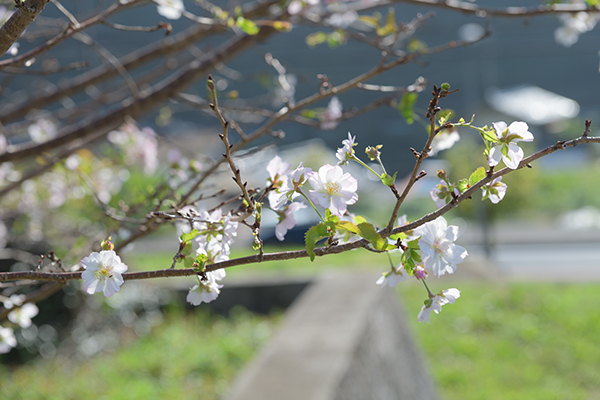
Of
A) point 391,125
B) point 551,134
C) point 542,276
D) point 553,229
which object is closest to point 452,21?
point 391,125

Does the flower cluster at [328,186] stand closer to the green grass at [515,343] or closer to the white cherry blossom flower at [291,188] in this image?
the white cherry blossom flower at [291,188]

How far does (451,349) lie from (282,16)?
113 inches

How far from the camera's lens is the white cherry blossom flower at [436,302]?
2.11 ft

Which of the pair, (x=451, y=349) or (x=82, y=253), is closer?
(x=82, y=253)

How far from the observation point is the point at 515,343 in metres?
3.86

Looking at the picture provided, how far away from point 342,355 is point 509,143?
65.7 inches

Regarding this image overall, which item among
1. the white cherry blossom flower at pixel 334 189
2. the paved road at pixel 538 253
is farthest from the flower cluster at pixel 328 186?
the paved road at pixel 538 253

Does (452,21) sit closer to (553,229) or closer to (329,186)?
(553,229)

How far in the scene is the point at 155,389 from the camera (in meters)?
2.97

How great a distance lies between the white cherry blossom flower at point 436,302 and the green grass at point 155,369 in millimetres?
2492

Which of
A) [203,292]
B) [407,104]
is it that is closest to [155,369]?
[407,104]

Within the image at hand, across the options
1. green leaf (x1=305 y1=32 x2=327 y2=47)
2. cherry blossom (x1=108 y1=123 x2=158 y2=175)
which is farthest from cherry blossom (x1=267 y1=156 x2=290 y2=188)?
cherry blossom (x1=108 y1=123 x2=158 y2=175)

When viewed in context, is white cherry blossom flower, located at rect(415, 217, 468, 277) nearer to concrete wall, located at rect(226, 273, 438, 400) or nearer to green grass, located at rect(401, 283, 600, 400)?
concrete wall, located at rect(226, 273, 438, 400)

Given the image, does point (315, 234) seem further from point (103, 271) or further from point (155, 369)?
point (155, 369)
